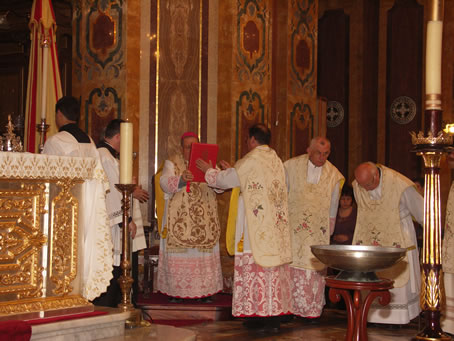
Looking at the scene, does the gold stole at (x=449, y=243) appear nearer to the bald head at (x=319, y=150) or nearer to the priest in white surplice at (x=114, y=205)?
the bald head at (x=319, y=150)

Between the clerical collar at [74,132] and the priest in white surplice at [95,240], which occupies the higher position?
the clerical collar at [74,132]

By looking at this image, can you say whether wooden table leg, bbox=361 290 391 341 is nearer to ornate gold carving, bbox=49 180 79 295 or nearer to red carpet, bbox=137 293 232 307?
ornate gold carving, bbox=49 180 79 295

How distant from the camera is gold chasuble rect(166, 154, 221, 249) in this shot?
262 inches

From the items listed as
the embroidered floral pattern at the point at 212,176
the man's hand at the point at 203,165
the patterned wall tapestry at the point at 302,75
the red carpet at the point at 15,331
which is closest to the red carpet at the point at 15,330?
the red carpet at the point at 15,331

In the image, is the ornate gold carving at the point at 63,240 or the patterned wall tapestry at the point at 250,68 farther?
→ the patterned wall tapestry at the point at 250,68

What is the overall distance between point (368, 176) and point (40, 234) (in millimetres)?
3440

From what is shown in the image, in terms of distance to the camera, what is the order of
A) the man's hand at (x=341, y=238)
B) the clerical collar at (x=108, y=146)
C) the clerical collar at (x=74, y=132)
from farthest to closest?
1. the man's hand at (x=341, y=238)
2. the clerical collar at (x=108, y=146)
3. the clerical collar at (x=74, y=132)

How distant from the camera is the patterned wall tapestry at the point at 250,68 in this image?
7.89 meters

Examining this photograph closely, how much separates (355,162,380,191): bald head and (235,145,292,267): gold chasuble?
748 mm

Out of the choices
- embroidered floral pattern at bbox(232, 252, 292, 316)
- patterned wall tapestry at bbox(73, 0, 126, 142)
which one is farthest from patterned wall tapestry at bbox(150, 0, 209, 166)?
embroidered floral pattern at bbox(232, 252, 292, 316)

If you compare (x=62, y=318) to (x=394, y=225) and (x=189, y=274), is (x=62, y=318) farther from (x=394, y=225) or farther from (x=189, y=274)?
(x=394, y=225)

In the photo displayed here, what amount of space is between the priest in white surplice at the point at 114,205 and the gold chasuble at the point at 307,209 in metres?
1.58

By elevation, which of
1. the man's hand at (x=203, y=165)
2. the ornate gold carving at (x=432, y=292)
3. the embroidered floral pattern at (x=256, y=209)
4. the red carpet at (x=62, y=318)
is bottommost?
the red carpet at (x=62, y=318)

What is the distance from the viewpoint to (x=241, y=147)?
791 cm
